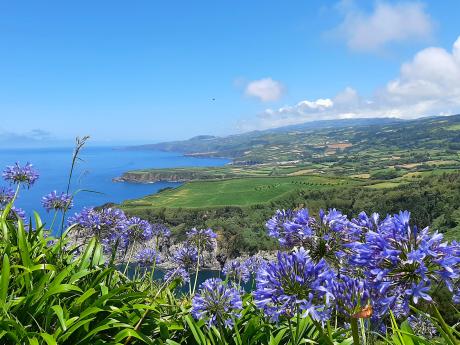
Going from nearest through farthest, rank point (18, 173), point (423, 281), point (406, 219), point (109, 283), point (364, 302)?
point (423, 281) < point (406, 219) < point (364, 302) < point (109, 283) < point (18, 173)

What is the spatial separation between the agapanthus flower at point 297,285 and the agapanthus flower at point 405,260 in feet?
1.17

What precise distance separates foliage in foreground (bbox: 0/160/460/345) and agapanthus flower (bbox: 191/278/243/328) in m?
0.01

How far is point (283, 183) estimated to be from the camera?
575ft

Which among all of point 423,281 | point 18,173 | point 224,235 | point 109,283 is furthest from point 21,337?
point 224,235

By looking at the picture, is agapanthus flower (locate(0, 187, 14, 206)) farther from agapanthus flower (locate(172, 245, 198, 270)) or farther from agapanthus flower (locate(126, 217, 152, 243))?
agapanthus flower (locate(172, 245, 198, 270))

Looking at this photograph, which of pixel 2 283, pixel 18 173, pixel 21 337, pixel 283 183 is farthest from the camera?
pixel 283 183

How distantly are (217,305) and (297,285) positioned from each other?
136 centimetres

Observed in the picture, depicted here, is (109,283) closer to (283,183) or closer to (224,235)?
(224,235)

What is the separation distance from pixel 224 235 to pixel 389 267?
122 m

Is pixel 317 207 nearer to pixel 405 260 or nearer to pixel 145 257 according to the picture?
pixel 145 257

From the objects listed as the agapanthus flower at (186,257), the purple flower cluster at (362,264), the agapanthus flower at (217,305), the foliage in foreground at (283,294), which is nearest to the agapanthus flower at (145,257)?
the agapanthus flower at (186,257)

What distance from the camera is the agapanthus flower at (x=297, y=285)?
10.1ft

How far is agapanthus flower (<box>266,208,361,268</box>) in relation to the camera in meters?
3.64

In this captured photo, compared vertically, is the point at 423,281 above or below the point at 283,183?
above
